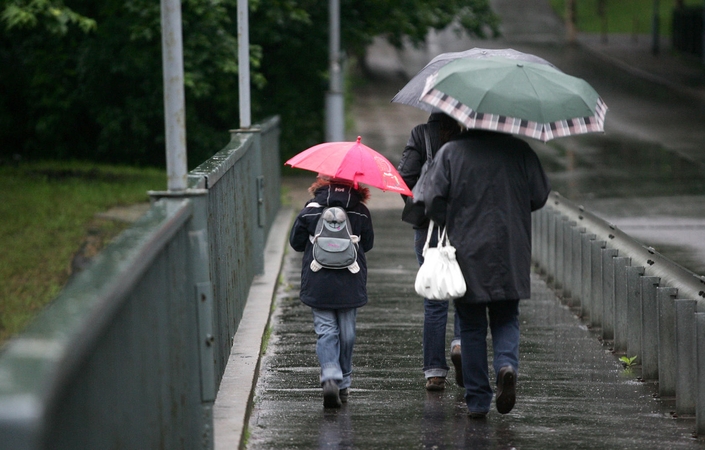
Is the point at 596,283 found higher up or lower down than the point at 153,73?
lower down

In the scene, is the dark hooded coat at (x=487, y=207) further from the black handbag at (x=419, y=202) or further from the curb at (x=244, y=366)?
the curb at (x=244, y=366)

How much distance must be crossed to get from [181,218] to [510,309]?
2.01 metres

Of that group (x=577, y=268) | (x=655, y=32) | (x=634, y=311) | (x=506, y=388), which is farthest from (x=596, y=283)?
(x=655, y=32)

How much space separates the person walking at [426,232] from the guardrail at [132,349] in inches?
42.9

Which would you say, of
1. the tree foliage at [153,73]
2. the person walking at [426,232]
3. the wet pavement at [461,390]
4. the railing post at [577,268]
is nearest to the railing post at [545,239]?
the wet pavement at [461,390]

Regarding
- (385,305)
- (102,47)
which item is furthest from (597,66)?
(385,305)

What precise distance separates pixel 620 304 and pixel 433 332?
1715 millimetres

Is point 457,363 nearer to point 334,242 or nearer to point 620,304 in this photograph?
point 334,242

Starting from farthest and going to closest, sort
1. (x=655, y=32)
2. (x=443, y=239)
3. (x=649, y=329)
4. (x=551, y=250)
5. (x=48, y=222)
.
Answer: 1. (x=655, y=32)
2. (x=48, y=222)
3. (x=551, y=250)
4. (x=649, y=329)
5. (x=443, y=239)

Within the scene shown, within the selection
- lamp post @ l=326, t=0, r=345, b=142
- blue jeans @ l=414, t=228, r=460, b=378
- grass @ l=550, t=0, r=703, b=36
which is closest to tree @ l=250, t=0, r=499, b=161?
lamp post @ l=326, t=0, r=345, b=142

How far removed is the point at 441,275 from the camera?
525cm

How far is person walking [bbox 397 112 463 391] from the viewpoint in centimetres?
588

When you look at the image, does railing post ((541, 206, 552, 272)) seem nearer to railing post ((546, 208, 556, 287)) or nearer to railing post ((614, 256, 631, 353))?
railing post ((546, 208, 556, 287))

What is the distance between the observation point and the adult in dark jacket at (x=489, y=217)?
5238 mm
